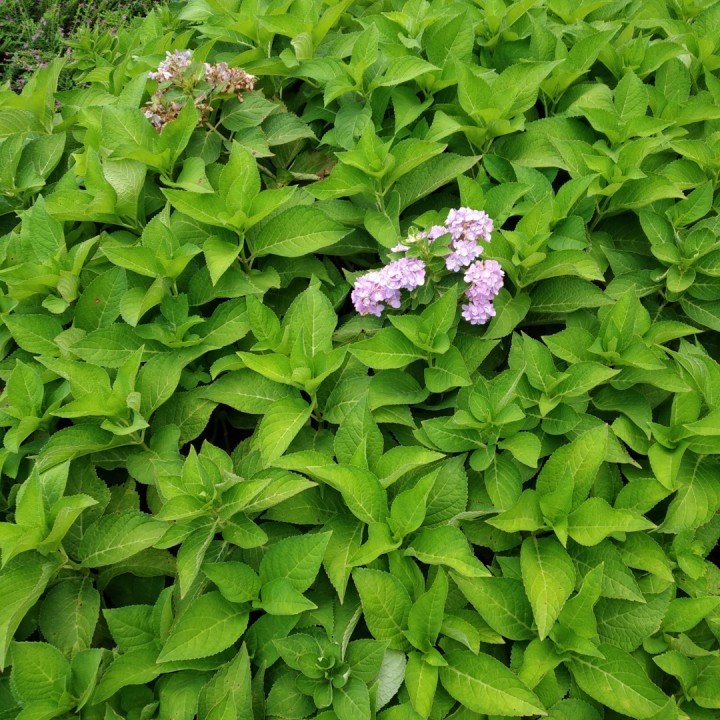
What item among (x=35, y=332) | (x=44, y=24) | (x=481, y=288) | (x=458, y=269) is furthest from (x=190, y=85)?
(x=44, y=24)

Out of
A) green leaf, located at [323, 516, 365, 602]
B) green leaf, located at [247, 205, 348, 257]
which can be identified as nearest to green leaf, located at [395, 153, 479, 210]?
green leaf, located at [247, 205, 348, 257]

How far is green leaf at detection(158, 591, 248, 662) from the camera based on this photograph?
1752 millimetres

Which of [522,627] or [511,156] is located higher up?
[511,156]

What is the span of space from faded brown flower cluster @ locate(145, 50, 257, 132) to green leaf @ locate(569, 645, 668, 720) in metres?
2.38

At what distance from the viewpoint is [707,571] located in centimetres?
211

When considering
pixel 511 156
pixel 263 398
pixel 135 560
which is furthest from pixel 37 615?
pixel 511 156

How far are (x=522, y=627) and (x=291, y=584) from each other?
0.64 metres

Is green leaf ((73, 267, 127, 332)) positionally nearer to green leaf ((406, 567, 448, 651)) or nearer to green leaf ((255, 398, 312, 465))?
green leaf ((255, 398, 312, 465))

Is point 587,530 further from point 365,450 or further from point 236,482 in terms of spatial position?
point 236,482

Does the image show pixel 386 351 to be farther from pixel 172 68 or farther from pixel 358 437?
pixel 172 68

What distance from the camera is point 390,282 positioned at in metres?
2.16

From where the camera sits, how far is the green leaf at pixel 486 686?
1.69 metres

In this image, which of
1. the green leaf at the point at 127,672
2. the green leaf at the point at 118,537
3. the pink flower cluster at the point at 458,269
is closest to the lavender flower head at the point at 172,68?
the pink flower cluster at the point at 458,269

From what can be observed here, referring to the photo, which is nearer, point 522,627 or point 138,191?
point 522,627
